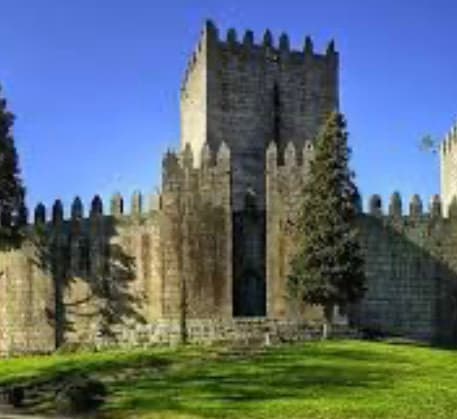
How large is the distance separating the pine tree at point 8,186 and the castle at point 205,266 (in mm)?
2747

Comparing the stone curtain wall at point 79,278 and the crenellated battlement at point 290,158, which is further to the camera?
the stone curtain wall at point 79,278

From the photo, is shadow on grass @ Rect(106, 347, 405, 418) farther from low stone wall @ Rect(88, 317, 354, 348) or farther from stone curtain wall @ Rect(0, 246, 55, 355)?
stone curtain wall @ Rect(0, 246, 55, 355)

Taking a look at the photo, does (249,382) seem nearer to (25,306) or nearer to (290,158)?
(290,158)

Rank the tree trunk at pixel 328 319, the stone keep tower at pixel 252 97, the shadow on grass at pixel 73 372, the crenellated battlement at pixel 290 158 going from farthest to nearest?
1. the stone keep tower at pixel 252 97
2. the crenellated battlement at pixel 290 158
3. the tree trunk at pixel 328 319
4. the shadow on grass at pixel 73 372

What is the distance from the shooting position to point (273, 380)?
33.4m

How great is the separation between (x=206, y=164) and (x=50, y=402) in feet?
64.1

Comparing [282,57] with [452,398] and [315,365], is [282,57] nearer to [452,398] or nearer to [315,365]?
[315,365]

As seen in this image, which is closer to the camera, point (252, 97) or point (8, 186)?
point (8, 186)

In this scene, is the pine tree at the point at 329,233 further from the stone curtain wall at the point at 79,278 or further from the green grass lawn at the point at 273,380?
the stone curtain wall at the point at 79,278

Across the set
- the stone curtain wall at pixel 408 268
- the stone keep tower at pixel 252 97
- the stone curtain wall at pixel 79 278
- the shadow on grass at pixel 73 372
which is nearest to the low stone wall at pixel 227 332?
the stone curtain wall at pixel 79 278

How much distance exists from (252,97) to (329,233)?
1513 cm

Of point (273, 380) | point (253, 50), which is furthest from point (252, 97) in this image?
point (273, 380)

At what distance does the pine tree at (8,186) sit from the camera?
50000 mm

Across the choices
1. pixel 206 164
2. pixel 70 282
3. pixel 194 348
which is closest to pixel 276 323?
pixel 194 348
